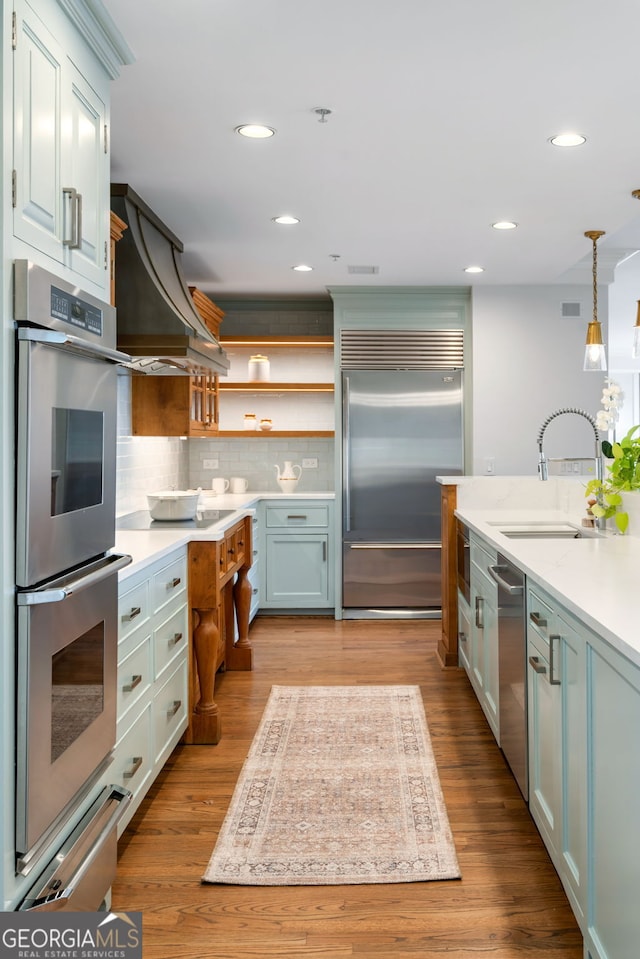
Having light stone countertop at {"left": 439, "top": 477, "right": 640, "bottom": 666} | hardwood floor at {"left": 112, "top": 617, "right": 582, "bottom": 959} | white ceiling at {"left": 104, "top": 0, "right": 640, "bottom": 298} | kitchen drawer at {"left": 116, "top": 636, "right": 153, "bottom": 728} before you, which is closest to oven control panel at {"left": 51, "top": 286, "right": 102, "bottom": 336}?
white ceiling at {"left": 104, "top": 0, "right": 640, "bottom": 298}

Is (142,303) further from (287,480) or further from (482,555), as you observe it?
(287,480)

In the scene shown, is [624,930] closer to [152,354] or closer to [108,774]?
[108,774]

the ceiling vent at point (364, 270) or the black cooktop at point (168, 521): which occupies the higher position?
the ceiling vent at point (364, 270)

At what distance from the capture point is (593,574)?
7.78ft

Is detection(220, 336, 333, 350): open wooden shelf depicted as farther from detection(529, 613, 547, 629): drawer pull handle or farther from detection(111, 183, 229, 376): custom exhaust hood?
detection(529, 613, 547, 629): drawer pull handle

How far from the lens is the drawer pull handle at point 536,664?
231 centimetres

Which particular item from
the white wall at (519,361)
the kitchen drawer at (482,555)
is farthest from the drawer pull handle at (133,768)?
the white wall at (519,361)

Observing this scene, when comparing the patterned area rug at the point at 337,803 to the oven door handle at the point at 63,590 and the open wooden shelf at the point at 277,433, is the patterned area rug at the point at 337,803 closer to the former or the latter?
the oven door handle at the point at 63,590

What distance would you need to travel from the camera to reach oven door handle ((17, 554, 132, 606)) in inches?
64.4

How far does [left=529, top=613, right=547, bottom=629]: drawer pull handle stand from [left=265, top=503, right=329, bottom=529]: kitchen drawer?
3.63m

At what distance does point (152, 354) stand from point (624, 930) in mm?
2994

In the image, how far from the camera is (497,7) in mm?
2207

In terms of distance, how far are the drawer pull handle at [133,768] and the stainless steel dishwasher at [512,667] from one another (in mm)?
1281

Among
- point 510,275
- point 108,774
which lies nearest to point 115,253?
point 108,774
